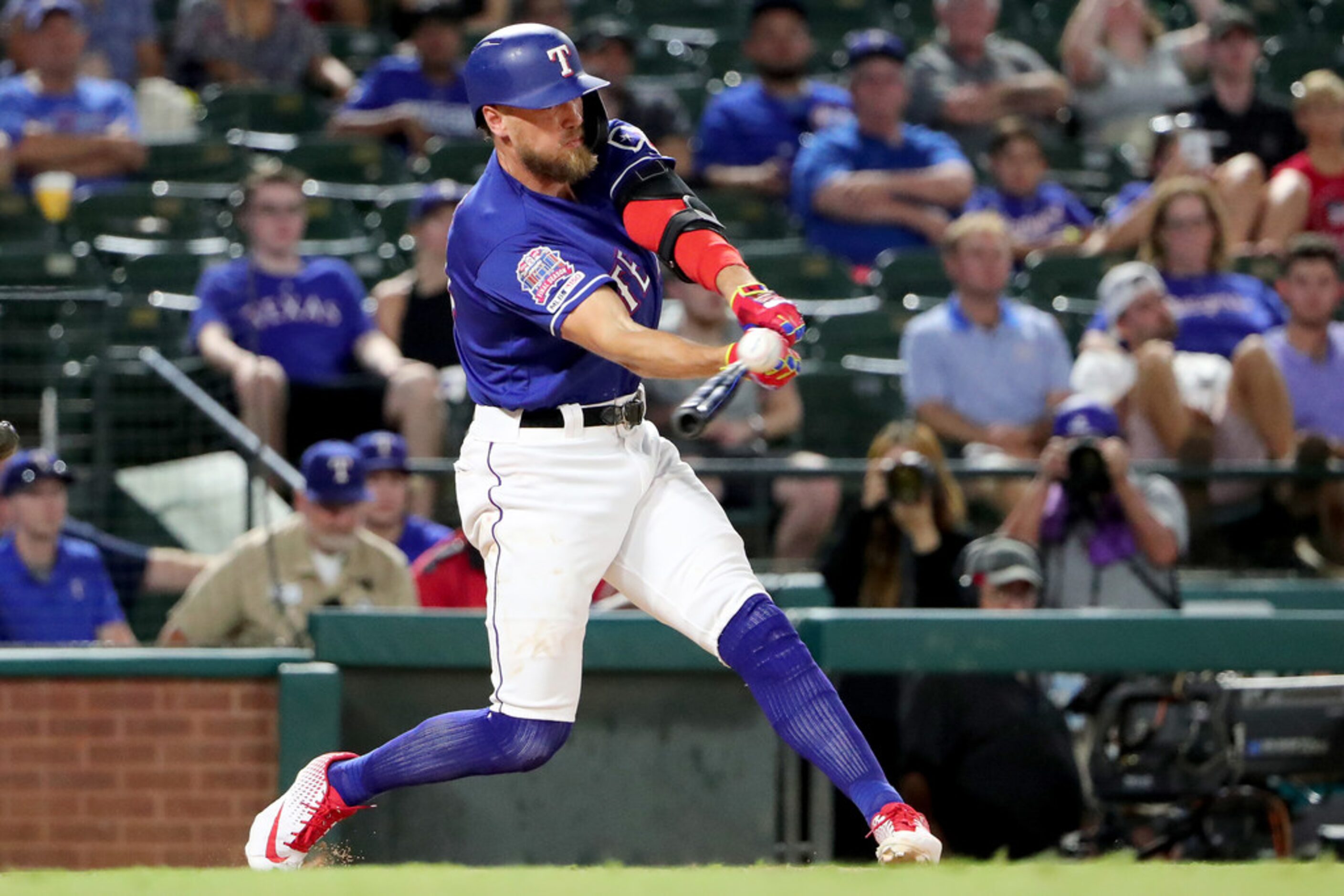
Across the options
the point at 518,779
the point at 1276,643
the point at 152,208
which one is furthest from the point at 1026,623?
the point at 152,208

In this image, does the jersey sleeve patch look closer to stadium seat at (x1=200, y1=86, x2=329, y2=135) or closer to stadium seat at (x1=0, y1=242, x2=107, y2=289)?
stadium seat at (x1=0, y1=242, x2=107, y2=289)

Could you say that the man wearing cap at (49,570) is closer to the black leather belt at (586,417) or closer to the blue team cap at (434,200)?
the blue team cap at (434,200)

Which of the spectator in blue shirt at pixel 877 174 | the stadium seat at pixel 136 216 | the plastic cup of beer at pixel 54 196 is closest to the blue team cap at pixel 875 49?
the spectator in blue shirt at pixel 877 174

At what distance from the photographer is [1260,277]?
8016 millimetres

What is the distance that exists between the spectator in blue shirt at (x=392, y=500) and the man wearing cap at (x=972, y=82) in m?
3.89

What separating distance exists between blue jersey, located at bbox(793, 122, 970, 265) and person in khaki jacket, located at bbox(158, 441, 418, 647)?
3052 mm

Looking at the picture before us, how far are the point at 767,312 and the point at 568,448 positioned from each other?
1.91 feet

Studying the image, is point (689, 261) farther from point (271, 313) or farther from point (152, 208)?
point (152, 208)

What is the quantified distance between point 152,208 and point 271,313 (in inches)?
43.2

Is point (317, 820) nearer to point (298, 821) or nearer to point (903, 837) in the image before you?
point (298, 821)

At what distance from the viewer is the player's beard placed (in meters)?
3.62

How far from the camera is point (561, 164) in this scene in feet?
11.9

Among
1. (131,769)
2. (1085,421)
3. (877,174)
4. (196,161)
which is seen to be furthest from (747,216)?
(131,769)

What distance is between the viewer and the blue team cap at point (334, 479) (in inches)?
230
